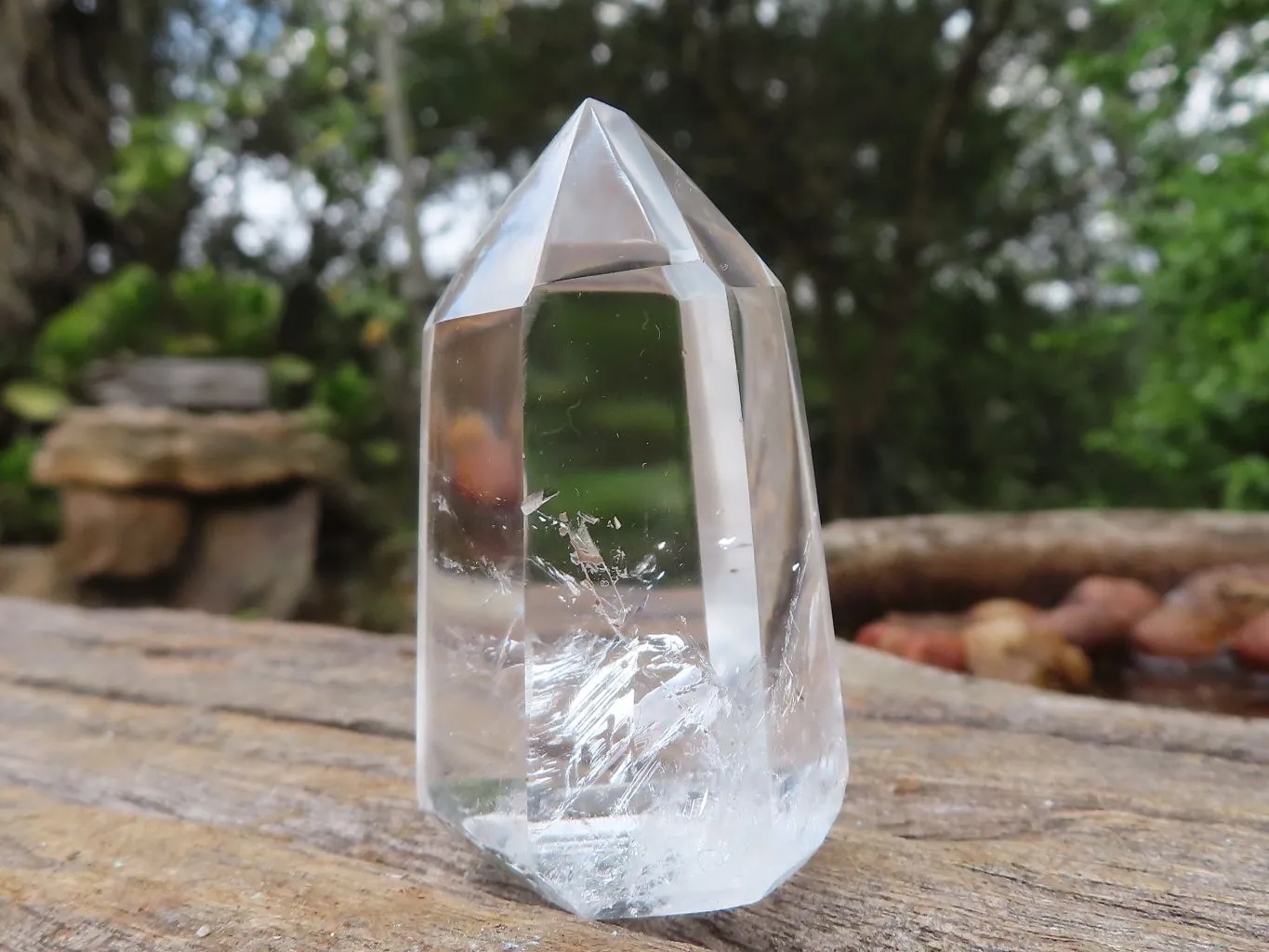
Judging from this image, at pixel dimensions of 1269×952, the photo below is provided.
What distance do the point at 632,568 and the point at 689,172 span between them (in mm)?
2586

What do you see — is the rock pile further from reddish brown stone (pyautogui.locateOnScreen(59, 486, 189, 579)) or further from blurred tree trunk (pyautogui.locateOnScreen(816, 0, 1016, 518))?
reddish brown stone (pyautogui.locateOnScreen(59, 486, 189, 579))

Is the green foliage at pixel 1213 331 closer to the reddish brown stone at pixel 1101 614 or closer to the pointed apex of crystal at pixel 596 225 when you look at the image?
the reddish brown stone at pixel 1101 614

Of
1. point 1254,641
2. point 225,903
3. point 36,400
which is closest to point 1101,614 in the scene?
point 1254,641

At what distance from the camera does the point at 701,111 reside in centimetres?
277

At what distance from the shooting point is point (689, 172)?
2.71 m

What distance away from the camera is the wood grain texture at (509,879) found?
32cm

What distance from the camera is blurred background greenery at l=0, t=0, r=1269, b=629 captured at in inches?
105

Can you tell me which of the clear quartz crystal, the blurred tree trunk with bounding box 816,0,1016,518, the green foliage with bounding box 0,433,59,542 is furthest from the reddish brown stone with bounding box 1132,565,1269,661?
the green foliage with bounding box 0,433,59,542

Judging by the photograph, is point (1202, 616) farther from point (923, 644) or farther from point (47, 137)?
point (47, 137)

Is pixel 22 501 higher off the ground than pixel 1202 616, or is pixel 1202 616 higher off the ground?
pixel 22 501

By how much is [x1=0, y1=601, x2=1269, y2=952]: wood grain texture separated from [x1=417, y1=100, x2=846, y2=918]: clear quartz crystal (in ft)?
0.12

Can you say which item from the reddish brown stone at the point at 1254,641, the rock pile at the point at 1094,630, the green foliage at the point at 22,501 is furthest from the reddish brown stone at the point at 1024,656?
the green foliage at the point at 22,501

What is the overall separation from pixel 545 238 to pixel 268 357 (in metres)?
A: 3.13

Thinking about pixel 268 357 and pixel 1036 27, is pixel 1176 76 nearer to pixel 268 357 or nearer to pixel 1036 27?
pixel 1036 27
